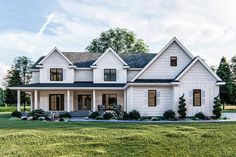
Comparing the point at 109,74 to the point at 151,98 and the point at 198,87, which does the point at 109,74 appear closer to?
the point at 151,98

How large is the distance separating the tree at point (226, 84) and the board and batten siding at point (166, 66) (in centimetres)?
2744

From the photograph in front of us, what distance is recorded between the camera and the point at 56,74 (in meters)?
31.3

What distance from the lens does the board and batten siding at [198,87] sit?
25.4m

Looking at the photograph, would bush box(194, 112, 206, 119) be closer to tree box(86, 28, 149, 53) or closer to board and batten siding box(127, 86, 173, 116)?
board and batten siding box(127, 86, 173, 116)

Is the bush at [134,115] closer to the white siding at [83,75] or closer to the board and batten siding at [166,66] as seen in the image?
the board and batten siding at [166,66]

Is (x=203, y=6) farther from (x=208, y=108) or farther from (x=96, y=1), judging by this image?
(x=208, y=108)

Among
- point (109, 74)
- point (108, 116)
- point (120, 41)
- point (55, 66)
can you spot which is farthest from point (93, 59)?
point (120, 41)

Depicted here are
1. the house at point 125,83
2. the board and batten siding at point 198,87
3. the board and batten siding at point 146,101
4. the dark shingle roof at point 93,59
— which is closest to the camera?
the board and batten siding at point 198,87

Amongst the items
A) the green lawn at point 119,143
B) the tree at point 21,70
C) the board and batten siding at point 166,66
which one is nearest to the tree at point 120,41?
the tree at point 21,70

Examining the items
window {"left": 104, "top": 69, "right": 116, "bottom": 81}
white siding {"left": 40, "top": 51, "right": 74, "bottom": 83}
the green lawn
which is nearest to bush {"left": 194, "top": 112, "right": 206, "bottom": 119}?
the green lawn

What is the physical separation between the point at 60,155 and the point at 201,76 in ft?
57.8

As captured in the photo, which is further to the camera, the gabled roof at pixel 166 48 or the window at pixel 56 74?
the window at pixel 56 74

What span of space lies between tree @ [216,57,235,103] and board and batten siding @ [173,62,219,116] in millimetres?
27860

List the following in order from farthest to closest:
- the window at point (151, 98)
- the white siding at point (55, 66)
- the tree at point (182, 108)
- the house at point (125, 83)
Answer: the white siding at point (55, 66) → the window at point (151, 98) → the house at point (125, 83) → the tree at point (182, 108)
